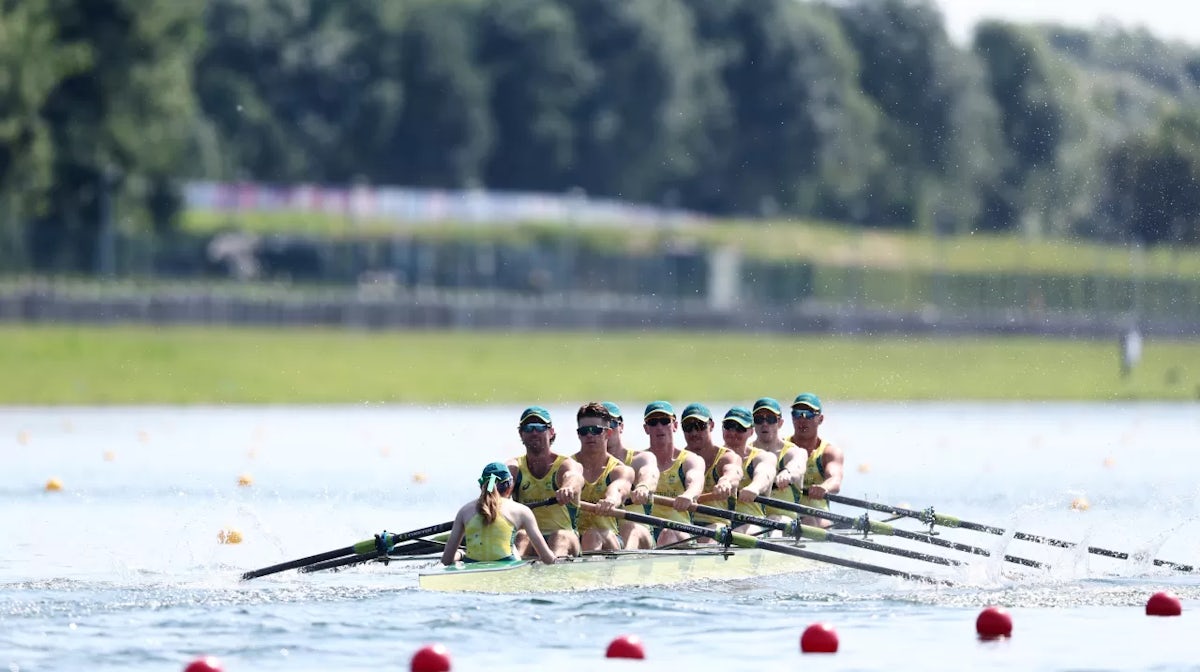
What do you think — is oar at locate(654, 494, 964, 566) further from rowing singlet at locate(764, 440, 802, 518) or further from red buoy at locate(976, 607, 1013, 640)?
red buoy at locate(976, 607, 1013, 640)

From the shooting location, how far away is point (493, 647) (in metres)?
14.4

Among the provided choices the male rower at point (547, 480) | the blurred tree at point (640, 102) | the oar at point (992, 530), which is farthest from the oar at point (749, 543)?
the blurred tree at point (640, 102)

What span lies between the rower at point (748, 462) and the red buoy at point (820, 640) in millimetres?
5289

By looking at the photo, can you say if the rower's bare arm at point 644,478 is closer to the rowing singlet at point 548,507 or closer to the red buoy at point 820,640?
the rowing singlet at point 548,507

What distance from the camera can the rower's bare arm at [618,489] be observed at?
58.9 feet

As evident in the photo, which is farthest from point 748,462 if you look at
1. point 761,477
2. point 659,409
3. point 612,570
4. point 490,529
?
point 490,529

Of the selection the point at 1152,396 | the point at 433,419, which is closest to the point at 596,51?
the point at 1152,396

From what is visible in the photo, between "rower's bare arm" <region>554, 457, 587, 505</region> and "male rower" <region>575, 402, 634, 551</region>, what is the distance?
0.60ft

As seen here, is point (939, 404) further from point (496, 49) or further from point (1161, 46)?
point (496, 49)

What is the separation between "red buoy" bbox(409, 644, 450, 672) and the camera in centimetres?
1328

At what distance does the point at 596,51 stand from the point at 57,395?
69.2 m

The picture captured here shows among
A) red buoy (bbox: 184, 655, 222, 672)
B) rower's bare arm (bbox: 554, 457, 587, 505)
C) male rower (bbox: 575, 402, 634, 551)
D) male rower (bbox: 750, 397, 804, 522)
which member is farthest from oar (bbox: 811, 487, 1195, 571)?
red buoy (bbox: 184, 655, 222, 672)

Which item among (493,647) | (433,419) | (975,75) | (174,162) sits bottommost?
(493,647)

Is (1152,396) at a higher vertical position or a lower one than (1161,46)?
lower
